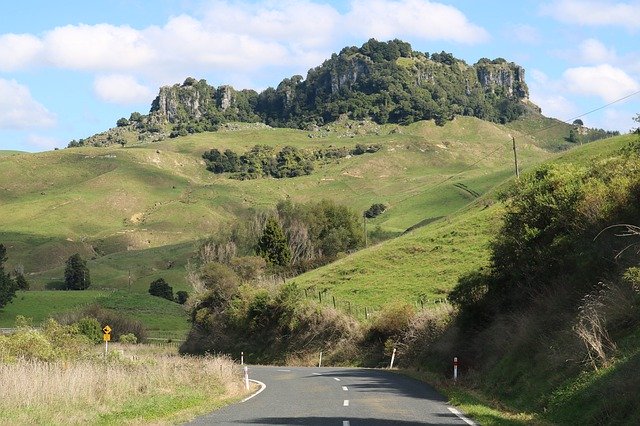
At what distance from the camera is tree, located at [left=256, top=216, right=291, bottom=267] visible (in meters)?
93.9

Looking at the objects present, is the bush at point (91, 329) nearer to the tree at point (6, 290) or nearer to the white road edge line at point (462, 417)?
the tree at point (6, 290)

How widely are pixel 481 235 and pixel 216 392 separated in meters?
44.7

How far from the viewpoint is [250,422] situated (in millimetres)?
17703

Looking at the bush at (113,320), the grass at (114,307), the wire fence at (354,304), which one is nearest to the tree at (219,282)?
the wire fence at (354,304)

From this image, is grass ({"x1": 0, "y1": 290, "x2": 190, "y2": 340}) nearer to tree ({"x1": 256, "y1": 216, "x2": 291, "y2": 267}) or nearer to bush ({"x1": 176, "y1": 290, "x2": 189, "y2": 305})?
bush ({"x1": 176, "y1": 290, "x2": 189, "y2": 305})

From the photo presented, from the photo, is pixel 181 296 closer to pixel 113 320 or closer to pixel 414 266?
pixel 113 320

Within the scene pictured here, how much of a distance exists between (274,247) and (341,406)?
73.1 m

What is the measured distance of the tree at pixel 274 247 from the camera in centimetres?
9388

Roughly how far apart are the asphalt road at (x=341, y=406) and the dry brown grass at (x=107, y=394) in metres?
1.13

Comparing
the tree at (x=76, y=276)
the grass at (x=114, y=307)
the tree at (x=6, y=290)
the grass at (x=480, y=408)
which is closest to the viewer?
the grass at (x=480, y=408)

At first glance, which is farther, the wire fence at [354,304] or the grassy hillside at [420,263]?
the grassy hillside at [420,263]

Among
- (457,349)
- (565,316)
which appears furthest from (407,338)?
(565,316)

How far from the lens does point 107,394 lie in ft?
66.8

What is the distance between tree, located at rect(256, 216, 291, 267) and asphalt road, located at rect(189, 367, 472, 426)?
204ft
